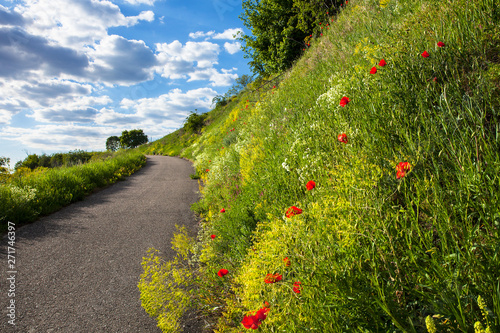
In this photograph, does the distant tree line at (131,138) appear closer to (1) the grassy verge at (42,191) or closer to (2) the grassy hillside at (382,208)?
(1) the grassy verge at (42,191)

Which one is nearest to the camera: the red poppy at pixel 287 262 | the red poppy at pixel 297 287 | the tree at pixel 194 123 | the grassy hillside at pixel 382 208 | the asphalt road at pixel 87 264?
the grassy hillside at pixel 382 208

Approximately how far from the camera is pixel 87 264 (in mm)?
3955

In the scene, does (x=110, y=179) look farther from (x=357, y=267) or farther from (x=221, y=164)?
(x=357, y=267)

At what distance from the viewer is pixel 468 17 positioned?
2967 millimetres

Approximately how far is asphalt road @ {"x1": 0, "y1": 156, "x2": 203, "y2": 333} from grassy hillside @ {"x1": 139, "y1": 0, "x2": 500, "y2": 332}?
49 cm

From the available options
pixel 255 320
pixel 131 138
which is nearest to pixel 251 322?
pixel 255 320

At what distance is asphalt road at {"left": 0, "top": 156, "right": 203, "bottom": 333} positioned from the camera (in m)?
2.84

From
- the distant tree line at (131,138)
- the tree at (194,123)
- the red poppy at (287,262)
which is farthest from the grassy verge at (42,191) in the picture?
the distant tree line at (131,138)

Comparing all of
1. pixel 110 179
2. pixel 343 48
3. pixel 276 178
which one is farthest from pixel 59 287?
pixel 110 179

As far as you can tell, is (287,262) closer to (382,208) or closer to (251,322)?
(251,322)

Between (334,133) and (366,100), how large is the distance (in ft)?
1.86

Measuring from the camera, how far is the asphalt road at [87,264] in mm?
2844

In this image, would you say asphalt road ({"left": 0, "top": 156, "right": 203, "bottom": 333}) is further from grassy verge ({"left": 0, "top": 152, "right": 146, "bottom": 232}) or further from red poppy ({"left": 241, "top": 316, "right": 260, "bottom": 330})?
red poppy ({"left": 241, "top": 316, "right": 260, "bottom": 330})

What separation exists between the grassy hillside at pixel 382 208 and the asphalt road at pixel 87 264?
49 centimetres
